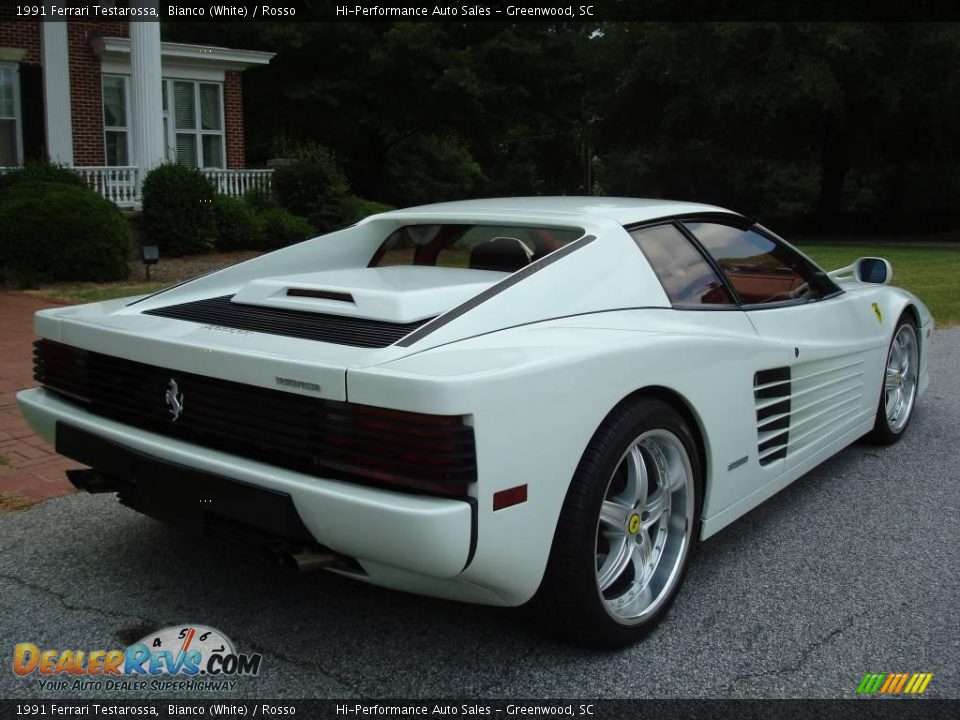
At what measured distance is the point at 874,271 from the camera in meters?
4.75

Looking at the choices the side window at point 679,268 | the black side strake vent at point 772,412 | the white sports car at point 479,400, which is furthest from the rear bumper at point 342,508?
the black side strake vent at point 772,412

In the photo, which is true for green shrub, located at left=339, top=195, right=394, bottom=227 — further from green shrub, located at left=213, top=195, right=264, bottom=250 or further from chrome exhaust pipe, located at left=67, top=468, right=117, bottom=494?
chrome exhaust pipe, located at left=67, top=468, right=117, bottom=494

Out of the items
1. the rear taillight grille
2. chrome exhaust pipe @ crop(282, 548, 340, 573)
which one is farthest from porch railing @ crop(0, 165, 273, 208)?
chrome exhaust pipe @ crop(282, 548, 340, 573)

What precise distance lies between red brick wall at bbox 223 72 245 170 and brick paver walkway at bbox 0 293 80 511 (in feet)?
43.2

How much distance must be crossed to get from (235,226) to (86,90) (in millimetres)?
4795

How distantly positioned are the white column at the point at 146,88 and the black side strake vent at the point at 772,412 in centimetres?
1435

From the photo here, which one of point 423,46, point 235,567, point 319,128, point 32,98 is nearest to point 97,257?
point 32,98

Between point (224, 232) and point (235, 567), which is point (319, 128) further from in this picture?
point (235, 567)

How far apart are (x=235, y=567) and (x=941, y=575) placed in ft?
8.29

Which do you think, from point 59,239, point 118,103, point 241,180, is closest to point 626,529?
point 59,239

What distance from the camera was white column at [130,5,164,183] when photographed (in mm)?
15469

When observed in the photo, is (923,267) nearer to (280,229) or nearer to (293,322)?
(280,229)

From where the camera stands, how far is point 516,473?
7.65 ft

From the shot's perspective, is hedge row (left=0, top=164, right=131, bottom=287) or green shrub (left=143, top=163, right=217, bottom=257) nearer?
hedge row (left=0, top=164, right=131, bottom=287)
